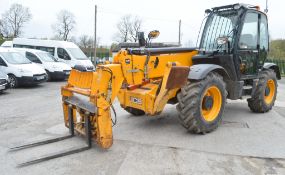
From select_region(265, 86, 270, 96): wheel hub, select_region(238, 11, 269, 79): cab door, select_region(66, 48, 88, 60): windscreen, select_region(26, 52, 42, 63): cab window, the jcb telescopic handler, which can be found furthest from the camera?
select_region(66, 48, 88, 60): windscreen

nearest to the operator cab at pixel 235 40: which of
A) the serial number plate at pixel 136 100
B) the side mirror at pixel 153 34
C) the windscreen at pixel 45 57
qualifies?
the side mirror at pixel 153 34

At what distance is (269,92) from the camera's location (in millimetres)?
8344

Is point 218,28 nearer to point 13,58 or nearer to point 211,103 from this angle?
point 211,103

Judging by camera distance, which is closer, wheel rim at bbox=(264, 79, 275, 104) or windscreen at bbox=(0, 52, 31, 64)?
wheel rim at bbox=(264, 79, 275, 104)

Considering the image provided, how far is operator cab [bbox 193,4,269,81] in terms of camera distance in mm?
6754

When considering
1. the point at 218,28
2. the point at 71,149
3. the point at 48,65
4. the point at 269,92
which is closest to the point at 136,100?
the point at 71,149

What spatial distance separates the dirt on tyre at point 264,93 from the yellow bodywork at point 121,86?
8.11 ft

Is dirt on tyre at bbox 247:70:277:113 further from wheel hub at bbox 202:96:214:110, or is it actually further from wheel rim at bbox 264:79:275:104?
wheel hub at bbox 202:96:214:110

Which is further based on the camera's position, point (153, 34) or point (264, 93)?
point (264, 93)

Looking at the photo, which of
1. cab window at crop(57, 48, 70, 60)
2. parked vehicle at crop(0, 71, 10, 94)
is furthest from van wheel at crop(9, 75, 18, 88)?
cab window at crop(57, 48, 70, 60)

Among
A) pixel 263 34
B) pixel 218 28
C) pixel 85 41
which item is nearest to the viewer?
pixel 218 28

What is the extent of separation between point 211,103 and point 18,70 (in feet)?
32.2

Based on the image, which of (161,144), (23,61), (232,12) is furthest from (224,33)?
(23,61)

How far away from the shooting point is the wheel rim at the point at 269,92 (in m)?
8.23
